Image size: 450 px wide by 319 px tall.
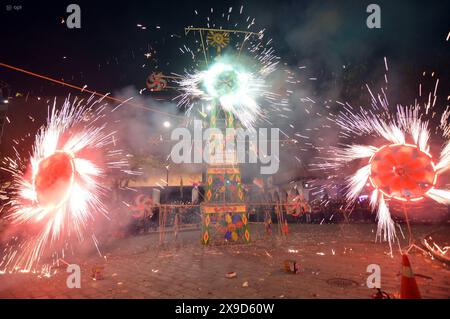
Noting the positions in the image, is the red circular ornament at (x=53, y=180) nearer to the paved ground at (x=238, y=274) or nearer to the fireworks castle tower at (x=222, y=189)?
the paved ground at (x=238, y=274)

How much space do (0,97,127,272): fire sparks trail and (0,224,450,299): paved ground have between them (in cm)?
182

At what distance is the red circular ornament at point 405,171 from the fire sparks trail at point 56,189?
7.11 meters

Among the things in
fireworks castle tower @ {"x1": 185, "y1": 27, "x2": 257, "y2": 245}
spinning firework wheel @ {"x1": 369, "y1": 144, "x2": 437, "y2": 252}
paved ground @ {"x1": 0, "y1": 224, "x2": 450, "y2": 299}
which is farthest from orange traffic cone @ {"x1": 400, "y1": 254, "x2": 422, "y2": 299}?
fireworks castle tower @ {"x1": 185, "y1": 27, "x2": 257, "y2": 245}

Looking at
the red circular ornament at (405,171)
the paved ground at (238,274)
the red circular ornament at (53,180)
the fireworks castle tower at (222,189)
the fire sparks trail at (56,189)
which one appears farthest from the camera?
the fireworks castle tower at (222,189)

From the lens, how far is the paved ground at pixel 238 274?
5.15m

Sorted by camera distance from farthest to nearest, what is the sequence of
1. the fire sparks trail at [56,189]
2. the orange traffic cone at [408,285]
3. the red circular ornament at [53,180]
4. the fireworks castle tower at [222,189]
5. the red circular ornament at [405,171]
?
1. the fireworks castle tower at [222,189]
2. the red circular ornament at [405,171]
3. the fire sparks trail at [56,189]
4. the red circular ornament at [53,180]
5. the orange traffic cone at [408,285]

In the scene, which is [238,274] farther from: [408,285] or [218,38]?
[218,38]

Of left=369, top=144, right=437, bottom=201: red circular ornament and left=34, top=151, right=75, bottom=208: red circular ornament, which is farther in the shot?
left=369, top=144, right=437, bottom=201: red circular ornament

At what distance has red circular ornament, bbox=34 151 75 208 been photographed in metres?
5.62

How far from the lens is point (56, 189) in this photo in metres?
5.62

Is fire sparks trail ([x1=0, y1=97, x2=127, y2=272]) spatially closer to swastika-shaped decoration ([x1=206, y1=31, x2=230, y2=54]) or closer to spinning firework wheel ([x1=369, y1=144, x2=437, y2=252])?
swastika-shaped decoration ([x1=206, y1=31, x2=230, y2=54])

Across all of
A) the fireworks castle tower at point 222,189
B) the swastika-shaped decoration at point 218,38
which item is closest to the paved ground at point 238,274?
the fireworks castle tower at point 222,189

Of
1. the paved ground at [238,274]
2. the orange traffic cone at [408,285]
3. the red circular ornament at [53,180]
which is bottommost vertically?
the paved ground at [238,274]

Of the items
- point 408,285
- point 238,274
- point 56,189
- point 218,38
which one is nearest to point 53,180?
point 56,189
